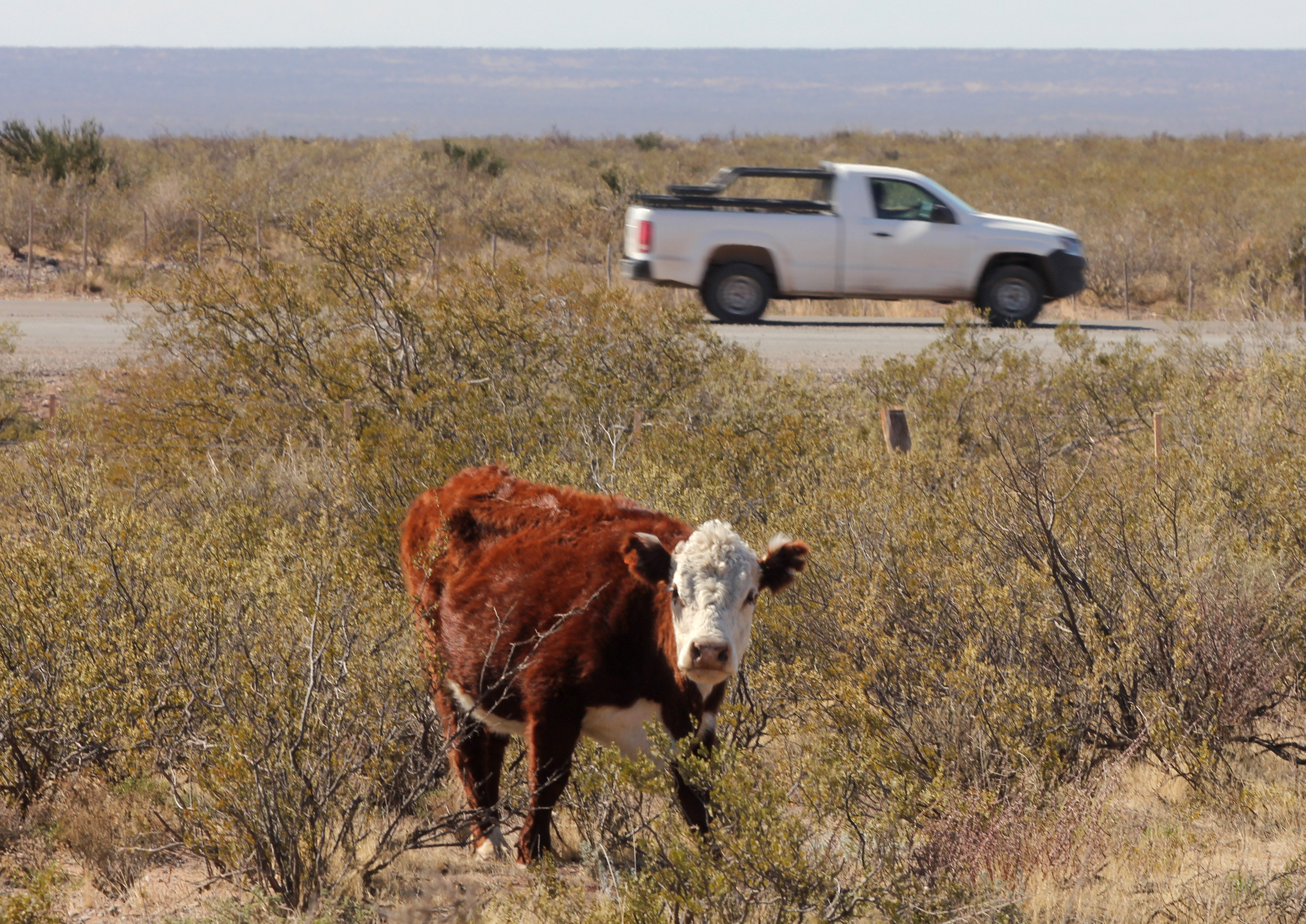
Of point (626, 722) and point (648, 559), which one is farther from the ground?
point (648, 559)

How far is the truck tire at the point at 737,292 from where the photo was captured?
16.3 metres

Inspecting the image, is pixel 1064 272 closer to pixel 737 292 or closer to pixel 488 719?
pixel 737 292

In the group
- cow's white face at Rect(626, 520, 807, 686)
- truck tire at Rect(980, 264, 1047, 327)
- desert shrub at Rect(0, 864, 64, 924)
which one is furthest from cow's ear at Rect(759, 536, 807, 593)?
truck tire at Rect(980, 264, 1047, 327)

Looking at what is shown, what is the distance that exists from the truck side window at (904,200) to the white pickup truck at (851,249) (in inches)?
0.5

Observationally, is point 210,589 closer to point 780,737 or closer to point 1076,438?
point 780,737

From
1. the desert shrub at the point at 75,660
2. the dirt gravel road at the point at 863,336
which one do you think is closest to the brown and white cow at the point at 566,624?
the desert shrub at the point at 75,660

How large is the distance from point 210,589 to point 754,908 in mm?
2837

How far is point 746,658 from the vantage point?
6.18 meters

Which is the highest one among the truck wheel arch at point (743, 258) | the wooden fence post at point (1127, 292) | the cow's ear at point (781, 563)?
the truck wheel arch at point (743, 258)

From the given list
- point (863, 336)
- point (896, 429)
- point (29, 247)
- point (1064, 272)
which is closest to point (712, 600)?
point (896, 429)

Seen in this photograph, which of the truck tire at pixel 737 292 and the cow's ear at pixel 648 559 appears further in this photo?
the truck tire at pixel 737 292

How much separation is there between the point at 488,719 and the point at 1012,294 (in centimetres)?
1312

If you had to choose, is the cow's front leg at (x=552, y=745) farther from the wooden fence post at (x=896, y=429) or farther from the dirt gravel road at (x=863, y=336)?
the dirt gravel road at (x=863, y=336)

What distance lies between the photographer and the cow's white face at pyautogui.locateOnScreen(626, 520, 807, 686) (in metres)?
3.95
